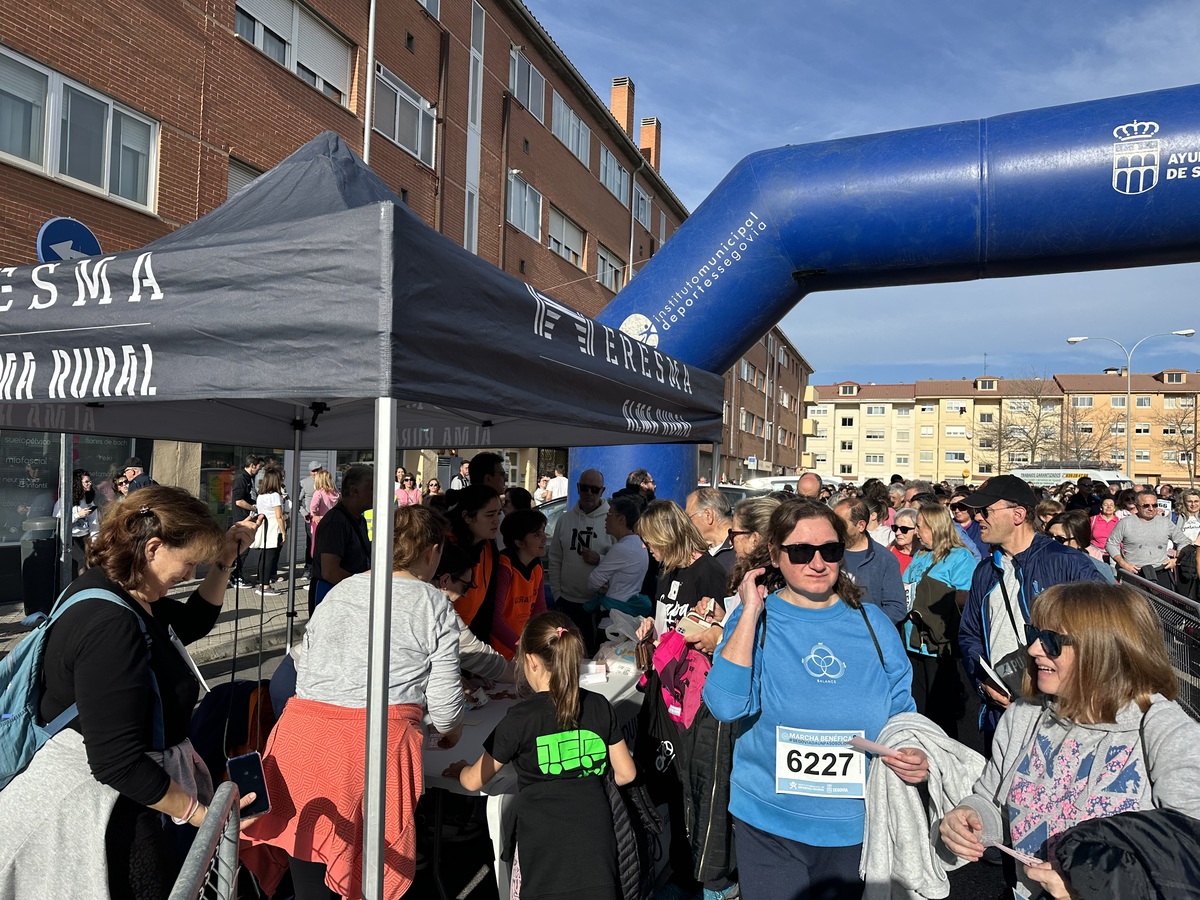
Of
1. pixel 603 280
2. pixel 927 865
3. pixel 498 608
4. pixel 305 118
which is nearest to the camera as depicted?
pixel 927 865

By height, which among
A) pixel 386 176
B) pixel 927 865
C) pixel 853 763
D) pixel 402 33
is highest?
pixel 402 33

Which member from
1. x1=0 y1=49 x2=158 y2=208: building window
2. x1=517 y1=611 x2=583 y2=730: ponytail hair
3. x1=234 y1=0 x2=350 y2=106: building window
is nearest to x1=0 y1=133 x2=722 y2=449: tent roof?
x1=517 y1=611 x2=583 y2=730: ponytail hair

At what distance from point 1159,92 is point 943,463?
268ft

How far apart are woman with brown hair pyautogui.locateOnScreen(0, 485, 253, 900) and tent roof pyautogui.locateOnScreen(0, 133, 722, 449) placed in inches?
18.6

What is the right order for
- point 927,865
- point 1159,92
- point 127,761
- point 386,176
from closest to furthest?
point 127,761, point 927,865, point 1159,92, point 386,176

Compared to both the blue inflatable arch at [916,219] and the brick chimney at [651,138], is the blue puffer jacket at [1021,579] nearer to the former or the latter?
the blue inflatable arch at [916,219]

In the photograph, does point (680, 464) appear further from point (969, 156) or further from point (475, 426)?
point (969, 156)

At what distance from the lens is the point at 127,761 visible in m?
2.09

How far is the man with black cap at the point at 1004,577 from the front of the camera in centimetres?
369

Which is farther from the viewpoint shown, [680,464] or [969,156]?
[680,464]

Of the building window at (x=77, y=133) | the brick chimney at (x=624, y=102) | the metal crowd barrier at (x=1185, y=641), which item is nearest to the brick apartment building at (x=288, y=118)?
the building window at (x=77, y=133)

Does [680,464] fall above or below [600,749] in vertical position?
above

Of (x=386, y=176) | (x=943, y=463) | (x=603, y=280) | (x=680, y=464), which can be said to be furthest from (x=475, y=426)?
(x=943, y=463)

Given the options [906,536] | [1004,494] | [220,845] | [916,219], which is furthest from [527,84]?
[220,845]
